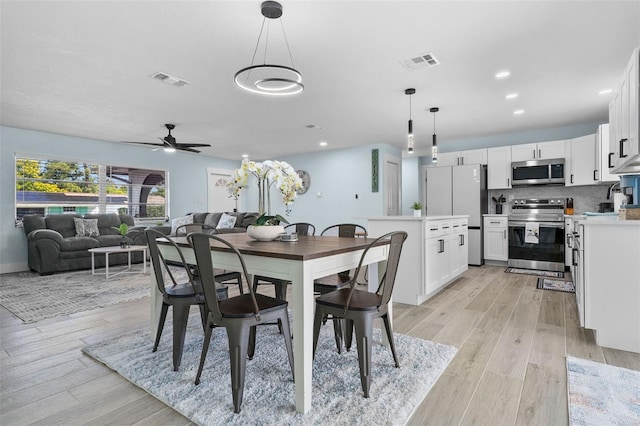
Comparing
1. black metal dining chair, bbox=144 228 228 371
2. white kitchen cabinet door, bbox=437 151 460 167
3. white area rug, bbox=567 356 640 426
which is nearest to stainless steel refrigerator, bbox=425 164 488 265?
white kitchen cabinet door, bbox=437 151 460 167

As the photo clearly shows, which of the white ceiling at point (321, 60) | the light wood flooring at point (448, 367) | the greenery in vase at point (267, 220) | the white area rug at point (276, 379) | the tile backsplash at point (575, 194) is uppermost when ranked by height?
the white ceiling at point (321, 60)

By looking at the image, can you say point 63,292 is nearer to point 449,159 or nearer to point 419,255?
point 419,255

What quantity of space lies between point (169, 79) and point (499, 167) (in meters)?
5.55

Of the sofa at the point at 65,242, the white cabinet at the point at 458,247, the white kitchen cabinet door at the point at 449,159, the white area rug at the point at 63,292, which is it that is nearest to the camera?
the white area rug at the point at 63,292

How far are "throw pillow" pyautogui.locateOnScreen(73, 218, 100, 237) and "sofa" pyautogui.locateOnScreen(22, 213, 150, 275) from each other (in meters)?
0.04

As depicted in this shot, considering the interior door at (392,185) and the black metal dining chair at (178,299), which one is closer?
the black metal dining chair at (178,299)

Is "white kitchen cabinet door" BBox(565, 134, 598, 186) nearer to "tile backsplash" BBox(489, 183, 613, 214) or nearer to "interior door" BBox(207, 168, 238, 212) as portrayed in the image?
"tile backsplash" BBox(489, 183, 613, 214)

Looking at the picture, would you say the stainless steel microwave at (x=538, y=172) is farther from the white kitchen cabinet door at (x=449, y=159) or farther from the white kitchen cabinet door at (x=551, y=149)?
the white kitchen cabinet door at (x=449, y=159)

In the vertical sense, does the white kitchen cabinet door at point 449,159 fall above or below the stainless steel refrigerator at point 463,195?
above

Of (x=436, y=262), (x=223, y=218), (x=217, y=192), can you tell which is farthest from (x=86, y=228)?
(x=436, y=262)

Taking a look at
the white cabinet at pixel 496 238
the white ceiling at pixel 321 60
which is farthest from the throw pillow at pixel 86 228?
the white cabinet at pixel 496 238

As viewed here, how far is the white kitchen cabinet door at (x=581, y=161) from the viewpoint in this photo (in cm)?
527

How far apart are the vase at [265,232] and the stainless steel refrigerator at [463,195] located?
15.8 ft

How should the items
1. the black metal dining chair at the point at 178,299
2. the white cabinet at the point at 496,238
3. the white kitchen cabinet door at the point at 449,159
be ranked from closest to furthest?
the black metal dining chair at the point at 178,299, the white cabinet at the point at 496,238, the white kitchen cabinet door at the point at 449,159
